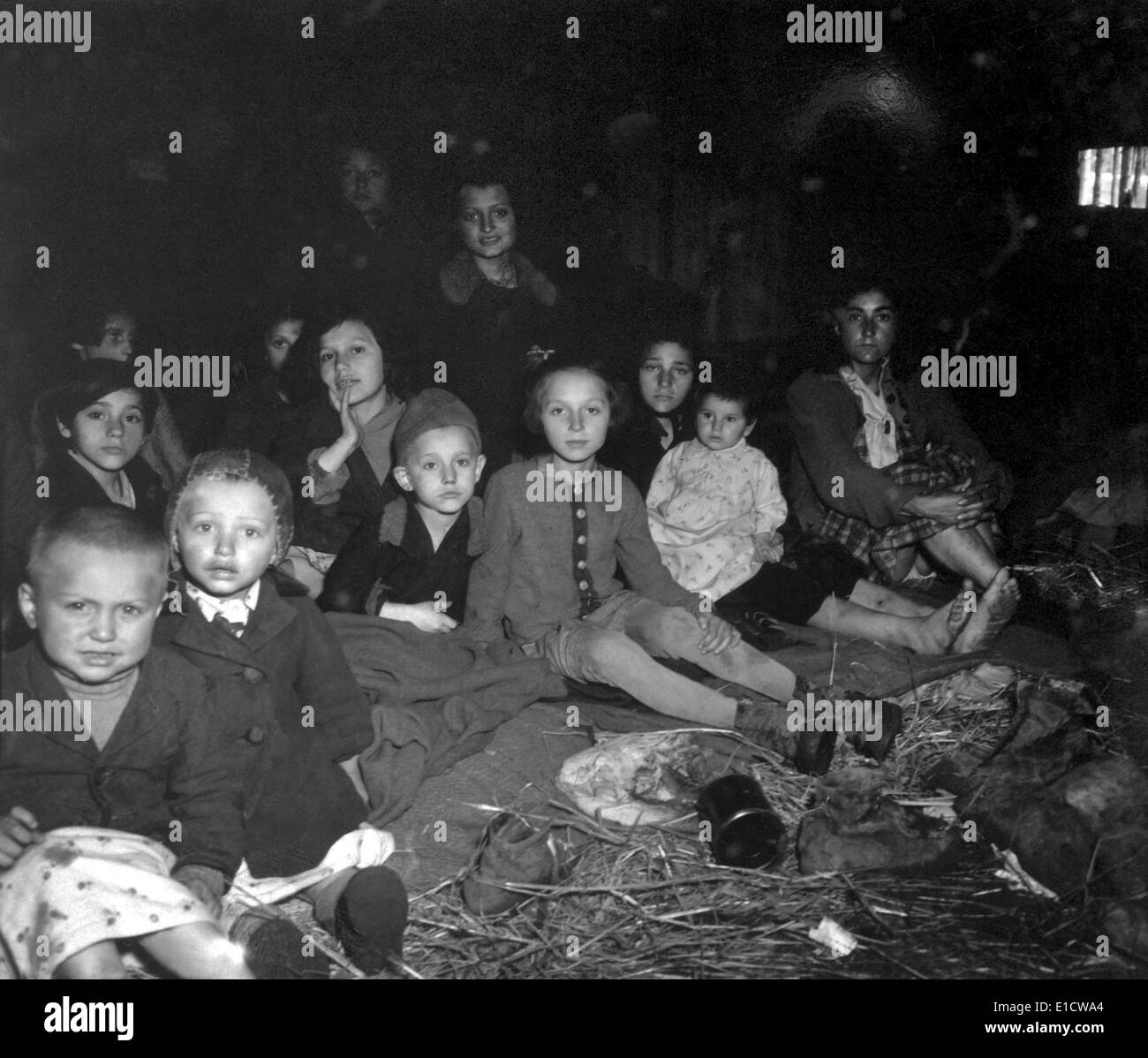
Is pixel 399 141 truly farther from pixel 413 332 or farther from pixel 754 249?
pixel 754 249

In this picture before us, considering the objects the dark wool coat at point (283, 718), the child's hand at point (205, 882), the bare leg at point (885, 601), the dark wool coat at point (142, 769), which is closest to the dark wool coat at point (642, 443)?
the bare leg at point (885, 601)

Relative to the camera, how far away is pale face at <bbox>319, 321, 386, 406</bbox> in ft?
9.04

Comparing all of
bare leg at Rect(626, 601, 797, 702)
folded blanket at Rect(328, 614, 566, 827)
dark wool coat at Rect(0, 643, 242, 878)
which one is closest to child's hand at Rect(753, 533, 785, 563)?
bare leg at Rect(626, 601, 797, 702)

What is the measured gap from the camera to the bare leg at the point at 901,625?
302 cm

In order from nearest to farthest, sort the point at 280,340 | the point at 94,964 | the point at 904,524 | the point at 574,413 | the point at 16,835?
the point at 94,964 < the point at 16,835 < the point at 280,340 < the point at 574,413 < the point at 904,524

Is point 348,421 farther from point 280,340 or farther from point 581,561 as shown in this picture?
point 581,561

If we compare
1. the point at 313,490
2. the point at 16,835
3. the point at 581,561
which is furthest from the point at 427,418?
the point at 16,835

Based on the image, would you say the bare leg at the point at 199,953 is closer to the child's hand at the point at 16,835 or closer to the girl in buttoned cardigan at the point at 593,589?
the child's hand at the point at 16,835

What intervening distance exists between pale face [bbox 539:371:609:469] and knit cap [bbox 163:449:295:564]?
27.0 inches

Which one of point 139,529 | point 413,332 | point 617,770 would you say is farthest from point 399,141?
point 617,770

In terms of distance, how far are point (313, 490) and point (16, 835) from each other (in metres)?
0.99

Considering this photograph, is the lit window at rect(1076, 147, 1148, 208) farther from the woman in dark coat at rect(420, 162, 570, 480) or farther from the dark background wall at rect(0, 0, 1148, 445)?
the woman in dark coat at rect(420, 162, 570, 480)

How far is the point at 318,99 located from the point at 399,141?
0.70ft

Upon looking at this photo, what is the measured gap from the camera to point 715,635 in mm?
2910
